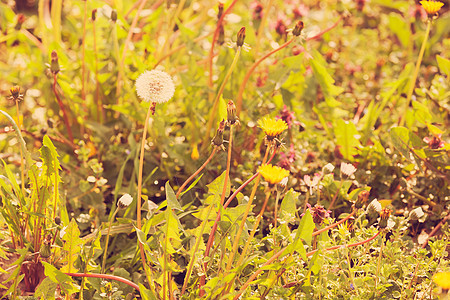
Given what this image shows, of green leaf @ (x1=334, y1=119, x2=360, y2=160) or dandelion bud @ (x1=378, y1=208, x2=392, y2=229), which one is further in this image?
green leaf @ (x1=334, y1=119, x2=360, y2=160)

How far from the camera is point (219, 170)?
60.0 inches

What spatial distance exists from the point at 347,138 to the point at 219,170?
1.38 feet

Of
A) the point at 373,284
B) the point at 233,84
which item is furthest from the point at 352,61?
the point at 373,284

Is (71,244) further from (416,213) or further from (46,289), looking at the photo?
(416,213)

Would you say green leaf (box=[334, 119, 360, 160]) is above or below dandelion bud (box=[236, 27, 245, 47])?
below

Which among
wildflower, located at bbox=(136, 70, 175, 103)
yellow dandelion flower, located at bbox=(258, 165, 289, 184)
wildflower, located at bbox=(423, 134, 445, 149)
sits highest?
wildflower, located at bbox=(136, 70, 175, 103)

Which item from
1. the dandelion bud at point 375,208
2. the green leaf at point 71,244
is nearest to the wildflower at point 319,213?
the dandelion bud at point 375,208

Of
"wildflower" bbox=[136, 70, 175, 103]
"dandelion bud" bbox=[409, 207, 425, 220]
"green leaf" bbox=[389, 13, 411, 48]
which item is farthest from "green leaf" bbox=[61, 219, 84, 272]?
"green leaf" bbox=[389, 13, 411, 48]

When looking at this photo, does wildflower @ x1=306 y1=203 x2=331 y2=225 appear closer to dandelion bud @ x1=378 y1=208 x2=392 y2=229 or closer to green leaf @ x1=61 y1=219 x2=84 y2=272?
dandelion bud @ x1=378 y1=208 x2=392 y2=229

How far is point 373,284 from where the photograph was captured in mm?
1141

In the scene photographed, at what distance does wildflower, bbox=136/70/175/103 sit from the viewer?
3.74 feet

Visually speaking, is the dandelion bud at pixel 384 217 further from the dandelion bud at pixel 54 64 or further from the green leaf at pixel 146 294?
the dandelion bud at pixel 54 64

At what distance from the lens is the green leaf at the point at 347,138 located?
5.10ft

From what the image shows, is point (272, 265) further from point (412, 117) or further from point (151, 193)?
point (412, 117)
